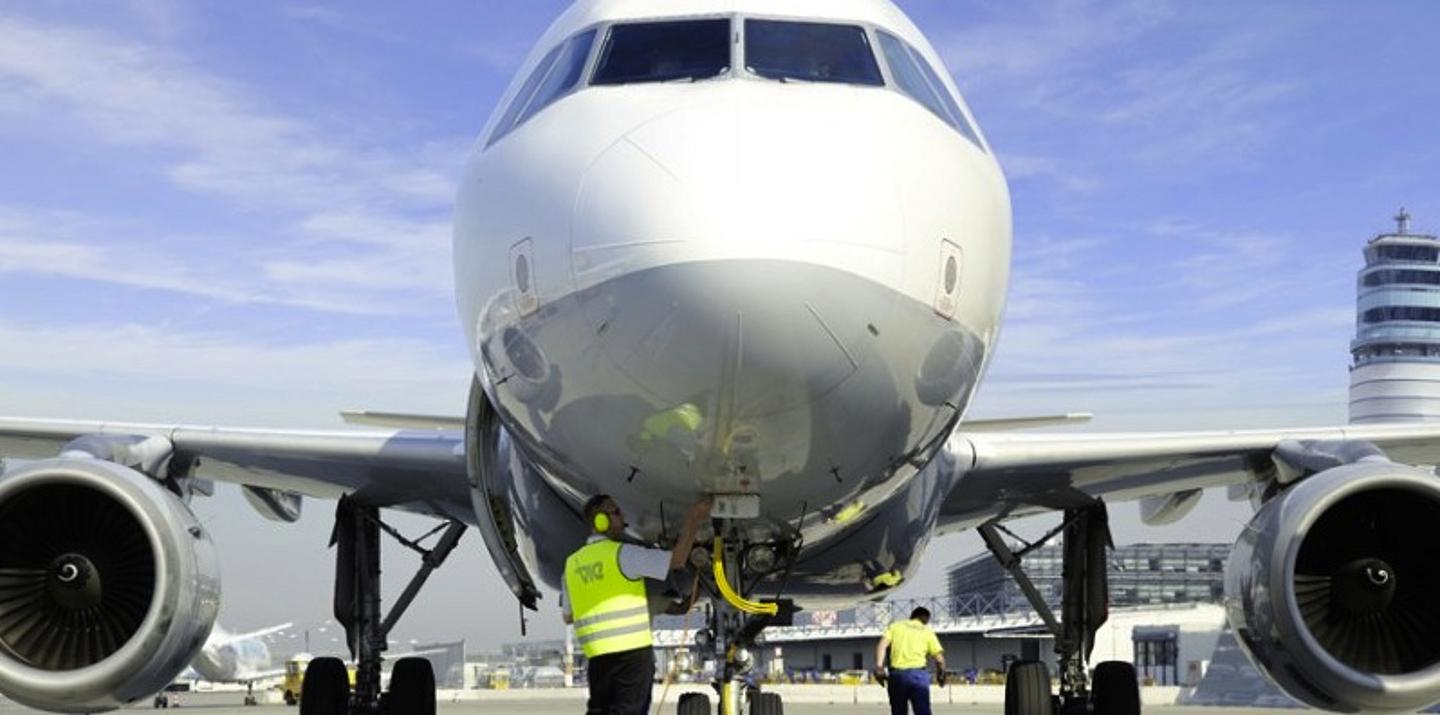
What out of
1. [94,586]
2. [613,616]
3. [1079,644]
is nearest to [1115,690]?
[1079,644]

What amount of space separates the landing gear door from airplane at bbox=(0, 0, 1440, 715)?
0.02 meters

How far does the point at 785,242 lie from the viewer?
6199mm

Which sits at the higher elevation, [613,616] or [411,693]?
[613,616]

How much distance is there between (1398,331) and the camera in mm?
164500

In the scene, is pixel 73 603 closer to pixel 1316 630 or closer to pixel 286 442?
pixel 286 442

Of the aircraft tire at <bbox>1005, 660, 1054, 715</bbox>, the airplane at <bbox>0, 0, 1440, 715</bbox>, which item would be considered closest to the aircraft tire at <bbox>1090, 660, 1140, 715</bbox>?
the aircraft tire at <bbox>1005, 660, 1054, 715</bbox>

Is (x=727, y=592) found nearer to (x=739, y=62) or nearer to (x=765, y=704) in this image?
(x=739, y=62)

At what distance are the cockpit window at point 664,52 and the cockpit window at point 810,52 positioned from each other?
5.3 inches

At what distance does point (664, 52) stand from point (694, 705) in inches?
161

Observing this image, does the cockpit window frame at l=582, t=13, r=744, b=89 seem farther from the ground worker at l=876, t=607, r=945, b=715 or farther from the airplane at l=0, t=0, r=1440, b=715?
the ground worker at l=876, t=607, r=945, b=715

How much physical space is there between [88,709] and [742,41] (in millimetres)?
5433

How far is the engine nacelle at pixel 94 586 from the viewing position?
9.62m

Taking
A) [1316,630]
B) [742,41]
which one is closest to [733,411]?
[742,41]

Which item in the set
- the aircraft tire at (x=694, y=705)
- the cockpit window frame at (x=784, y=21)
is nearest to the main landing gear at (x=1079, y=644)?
the aircraft tire at (x=694, y=705)
